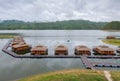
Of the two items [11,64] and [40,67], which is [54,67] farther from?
[11,64]

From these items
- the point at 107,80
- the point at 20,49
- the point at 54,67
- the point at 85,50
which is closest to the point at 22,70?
the point at 54,67

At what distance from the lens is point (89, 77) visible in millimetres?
34312

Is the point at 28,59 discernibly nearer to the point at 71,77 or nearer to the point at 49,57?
the point at 49,57

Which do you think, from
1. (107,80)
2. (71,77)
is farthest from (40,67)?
(107,80)

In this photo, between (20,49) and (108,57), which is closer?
(108,57)

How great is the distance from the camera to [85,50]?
78000 mm

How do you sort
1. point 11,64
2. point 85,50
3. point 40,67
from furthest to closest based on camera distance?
point 85,50, point 11,64, point 40,67

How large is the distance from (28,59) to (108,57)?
108 feet

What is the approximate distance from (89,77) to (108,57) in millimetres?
41647

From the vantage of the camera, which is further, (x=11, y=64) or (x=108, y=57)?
(x=108, y=57)

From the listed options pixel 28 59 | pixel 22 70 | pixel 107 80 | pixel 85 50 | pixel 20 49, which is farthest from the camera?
pixel 20 49

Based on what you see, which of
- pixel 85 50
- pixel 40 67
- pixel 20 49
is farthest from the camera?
pixel 20 49

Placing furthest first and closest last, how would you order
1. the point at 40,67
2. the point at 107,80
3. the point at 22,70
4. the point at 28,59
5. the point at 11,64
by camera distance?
the point at 28,59, the point at 11,64, the point at 40,67, the point at 22,70, the point at 107,80

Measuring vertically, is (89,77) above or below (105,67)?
above
